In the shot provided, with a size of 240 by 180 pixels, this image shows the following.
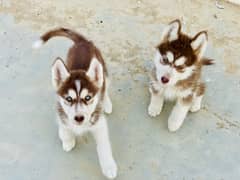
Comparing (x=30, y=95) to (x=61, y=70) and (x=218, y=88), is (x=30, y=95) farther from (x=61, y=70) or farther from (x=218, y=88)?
(x=218, y=88)

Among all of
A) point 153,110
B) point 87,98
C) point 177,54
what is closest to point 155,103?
point 153,110

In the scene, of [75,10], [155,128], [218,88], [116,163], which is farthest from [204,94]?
[75,10]

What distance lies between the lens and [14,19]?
412cm

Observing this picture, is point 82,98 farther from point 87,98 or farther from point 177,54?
point 177,54

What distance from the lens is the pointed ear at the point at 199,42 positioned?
304 centimetres

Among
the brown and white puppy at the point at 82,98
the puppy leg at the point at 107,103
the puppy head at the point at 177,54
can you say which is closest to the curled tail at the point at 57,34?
the brown and white puppy at the point at 82,98

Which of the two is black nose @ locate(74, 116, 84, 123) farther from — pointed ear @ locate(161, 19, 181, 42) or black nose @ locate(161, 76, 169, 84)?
pointed ear @ locate(161, 19, 181, 42)

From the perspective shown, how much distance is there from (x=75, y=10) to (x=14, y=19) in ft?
1.71

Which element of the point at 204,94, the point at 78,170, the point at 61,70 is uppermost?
the point at 61,70

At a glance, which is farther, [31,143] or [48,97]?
[48,97]

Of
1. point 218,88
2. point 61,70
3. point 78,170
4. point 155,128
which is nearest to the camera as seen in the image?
point 61,70

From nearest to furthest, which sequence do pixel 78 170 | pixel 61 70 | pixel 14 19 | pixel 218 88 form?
pixel 61 70, pixel 78 170, pixel 218 88, pixel 14 19

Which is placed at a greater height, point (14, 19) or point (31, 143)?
point (14, 19)

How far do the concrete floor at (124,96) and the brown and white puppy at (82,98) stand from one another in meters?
0.14
